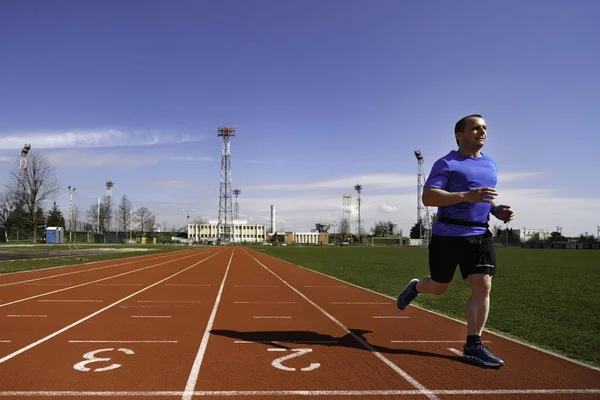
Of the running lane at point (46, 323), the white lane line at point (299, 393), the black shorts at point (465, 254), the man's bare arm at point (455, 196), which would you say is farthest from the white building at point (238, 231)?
the white lane line at point (299, 393)

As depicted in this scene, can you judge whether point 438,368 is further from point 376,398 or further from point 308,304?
point 308,304

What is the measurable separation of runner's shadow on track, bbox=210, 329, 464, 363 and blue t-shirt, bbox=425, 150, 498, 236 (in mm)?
1458

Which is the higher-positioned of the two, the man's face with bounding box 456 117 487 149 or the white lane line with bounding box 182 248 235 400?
the man's face with bounding box 456 117 487 149

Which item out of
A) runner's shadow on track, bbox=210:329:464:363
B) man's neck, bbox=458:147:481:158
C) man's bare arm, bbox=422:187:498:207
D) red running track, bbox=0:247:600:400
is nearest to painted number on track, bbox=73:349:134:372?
red running track, bbox=0:247:600:400

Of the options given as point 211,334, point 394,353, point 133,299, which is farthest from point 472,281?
point 133,299

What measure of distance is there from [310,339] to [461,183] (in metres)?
2.77

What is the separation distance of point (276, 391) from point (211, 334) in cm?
261

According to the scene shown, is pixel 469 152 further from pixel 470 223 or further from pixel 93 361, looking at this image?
pixel 93 361

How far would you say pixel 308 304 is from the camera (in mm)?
9172

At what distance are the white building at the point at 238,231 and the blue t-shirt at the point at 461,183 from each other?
13526cm

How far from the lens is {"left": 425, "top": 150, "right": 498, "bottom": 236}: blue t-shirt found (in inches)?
176

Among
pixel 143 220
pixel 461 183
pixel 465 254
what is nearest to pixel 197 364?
pixel 465 254

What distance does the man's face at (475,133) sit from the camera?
15.1 ft

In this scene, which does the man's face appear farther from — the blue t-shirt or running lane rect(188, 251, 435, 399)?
running lane rect(188, 251, 435, 399)
